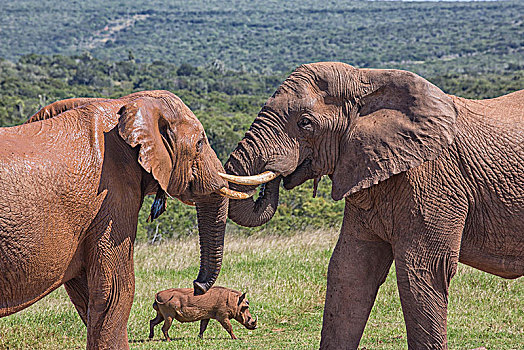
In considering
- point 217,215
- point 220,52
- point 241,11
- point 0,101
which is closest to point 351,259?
point 217,215

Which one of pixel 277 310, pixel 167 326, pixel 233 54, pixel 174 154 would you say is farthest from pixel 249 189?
pixel 233 54

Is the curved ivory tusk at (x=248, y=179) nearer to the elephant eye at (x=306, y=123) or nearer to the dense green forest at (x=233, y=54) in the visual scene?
the elephant eye at (x=306, y=123)

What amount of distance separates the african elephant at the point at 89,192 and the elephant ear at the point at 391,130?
114 cm

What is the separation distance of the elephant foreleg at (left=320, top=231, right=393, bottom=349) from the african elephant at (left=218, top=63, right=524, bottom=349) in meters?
0.02

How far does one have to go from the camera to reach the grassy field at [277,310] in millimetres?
7445

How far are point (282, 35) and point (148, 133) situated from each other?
6268 inches

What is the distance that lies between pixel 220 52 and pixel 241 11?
188ft

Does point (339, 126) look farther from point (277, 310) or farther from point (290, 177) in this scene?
point (277, 310)

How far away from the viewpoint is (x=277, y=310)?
29.0 ft

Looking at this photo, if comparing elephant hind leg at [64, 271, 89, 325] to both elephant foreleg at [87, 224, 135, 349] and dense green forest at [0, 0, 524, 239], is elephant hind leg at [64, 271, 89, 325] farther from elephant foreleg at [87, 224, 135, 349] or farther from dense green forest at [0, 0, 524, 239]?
dense green forest at [0, 0, 524, 239]

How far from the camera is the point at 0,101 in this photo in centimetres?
4259

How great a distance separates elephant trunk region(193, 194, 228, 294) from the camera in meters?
5.56

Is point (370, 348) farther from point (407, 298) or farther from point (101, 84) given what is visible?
point (101, 84)

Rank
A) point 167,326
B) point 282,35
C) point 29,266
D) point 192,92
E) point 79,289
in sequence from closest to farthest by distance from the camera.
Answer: point 29,266, point 79,289, point 167,326, point 192,92, point 282,35
